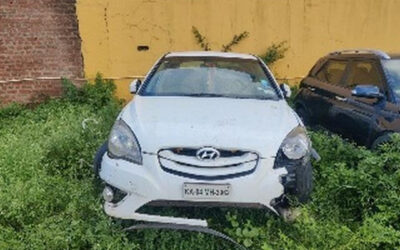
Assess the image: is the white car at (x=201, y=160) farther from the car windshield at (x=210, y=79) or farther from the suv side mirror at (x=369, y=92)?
the suv side mirror at (x=369, y=92)

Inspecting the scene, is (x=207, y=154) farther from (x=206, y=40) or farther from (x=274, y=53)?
(x=274, y=53)

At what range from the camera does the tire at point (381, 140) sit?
4756 millimetres

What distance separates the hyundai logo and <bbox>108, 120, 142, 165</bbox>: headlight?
1.64 feet

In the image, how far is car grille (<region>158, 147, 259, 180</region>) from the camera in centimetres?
350

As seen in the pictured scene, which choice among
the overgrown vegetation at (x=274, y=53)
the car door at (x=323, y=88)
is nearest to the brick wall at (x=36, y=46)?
the overgrown vegetation at (x=274, y=53)

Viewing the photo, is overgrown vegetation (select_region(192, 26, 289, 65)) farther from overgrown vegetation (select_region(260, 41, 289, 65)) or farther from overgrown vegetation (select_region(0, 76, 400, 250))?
overgrown vegetation (select_region(0, 76, 400, 250))

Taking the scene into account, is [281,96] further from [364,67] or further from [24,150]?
[24,150]

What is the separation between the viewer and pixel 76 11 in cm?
866

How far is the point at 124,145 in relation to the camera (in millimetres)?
3744

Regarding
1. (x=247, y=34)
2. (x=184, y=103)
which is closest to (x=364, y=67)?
(x=184, y=103)

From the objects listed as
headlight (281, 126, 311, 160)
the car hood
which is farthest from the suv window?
headlight (281, 126, 311, 160)

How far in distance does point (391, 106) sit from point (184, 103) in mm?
2337

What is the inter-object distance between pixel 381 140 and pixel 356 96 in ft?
2.18

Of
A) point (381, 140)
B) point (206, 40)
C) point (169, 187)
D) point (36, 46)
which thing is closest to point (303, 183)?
point (169, 187)
